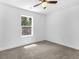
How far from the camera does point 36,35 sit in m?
5.54

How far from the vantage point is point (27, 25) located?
5.04 m

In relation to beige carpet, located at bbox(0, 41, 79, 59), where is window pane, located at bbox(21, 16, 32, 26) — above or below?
above

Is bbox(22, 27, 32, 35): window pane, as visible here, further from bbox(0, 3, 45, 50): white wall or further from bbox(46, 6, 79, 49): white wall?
bbox(46, 6, 79, 49): white wall

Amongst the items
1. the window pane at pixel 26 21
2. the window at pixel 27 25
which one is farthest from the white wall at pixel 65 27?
the window pane at pixel 26 21

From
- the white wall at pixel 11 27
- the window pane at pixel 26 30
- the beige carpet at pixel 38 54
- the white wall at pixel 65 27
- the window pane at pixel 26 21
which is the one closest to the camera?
the beige carpet at pixel 38 54

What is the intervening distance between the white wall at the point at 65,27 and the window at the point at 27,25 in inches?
61.5

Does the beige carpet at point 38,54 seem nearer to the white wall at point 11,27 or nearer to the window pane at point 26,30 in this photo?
the white wall at point 11,27

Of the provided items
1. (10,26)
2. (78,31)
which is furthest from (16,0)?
(78,31)

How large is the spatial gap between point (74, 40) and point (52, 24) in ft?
6.90

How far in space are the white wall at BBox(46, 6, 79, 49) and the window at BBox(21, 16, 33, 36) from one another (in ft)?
5.13

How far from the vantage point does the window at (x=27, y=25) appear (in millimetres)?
4773

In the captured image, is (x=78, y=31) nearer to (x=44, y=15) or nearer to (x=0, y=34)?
(x=44, y=15)

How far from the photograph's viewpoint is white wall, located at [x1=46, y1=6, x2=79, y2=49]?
156 inches

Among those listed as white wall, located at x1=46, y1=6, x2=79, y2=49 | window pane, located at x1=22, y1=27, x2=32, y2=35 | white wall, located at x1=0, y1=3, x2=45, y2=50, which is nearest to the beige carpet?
white wall, located at x1=0, y1=3, x2=45, y2=50
